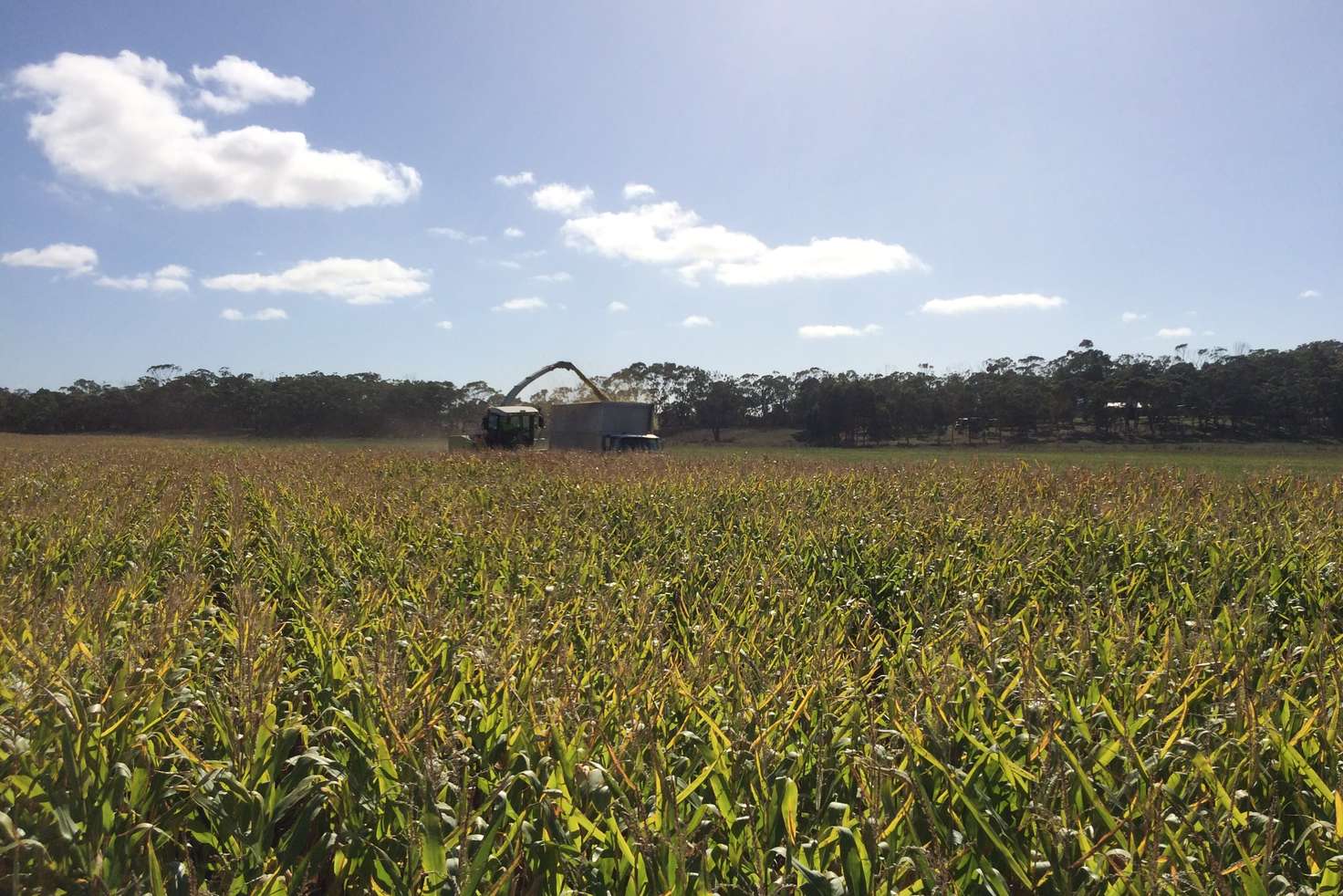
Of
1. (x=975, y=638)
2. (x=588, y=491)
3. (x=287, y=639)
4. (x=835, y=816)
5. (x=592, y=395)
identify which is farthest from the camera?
(x=592, y=395)

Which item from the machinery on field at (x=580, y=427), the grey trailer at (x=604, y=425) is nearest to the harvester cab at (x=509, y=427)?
the machinery on field at (x=580, y=427)

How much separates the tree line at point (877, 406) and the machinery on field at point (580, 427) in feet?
123

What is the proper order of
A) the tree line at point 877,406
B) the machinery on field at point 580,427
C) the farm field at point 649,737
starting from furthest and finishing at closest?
the tree line at point 877,406
the machinery on field at point 580,427
the farm field at point 649,737

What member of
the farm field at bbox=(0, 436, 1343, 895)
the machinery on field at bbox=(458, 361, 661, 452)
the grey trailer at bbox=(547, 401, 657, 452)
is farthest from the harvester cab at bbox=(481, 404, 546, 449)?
the farm field at bbox=(0, 436, 1343, 895)

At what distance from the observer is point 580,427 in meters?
30.9

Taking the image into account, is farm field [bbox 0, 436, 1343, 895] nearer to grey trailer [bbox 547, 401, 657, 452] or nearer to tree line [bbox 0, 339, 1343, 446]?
grey trailer [bbox 547, 401, 657, 452]

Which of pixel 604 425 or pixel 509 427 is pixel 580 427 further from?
pixel 509 427

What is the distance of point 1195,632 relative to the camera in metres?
3.90

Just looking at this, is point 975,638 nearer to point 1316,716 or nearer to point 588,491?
point 1316,716

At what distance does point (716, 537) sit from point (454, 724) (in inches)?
206

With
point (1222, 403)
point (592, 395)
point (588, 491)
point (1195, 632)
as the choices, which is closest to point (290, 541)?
point (588, 491)

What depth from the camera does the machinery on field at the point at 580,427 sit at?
29.9 m

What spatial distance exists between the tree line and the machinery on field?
123ft

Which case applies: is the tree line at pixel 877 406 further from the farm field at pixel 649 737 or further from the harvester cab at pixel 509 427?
the farm field at pixel 649 737
